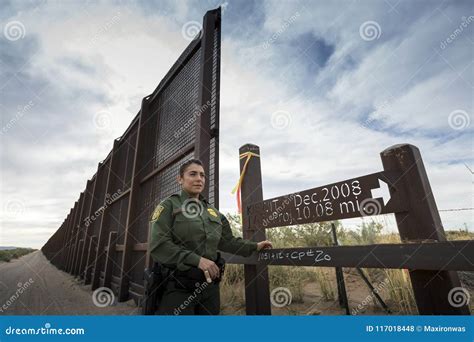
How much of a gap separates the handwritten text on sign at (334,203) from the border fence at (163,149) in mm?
866

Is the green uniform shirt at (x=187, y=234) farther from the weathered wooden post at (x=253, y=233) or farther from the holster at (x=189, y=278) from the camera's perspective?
the weathered wooden post at (x=253, y=233)

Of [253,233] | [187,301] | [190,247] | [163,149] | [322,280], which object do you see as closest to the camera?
[187,301]

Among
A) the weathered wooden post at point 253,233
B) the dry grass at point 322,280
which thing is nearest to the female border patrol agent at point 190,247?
the weathered wooden post at point 253,233

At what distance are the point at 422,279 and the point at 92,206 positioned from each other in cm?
951

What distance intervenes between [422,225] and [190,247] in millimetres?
1442

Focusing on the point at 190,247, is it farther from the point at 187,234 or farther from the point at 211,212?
the point at 211,212

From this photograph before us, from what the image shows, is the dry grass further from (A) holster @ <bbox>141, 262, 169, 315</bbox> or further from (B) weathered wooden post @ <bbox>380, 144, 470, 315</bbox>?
(A) holster @ <bbox>141, 262, 169, 315</bbox>

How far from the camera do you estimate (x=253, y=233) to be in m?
2.44

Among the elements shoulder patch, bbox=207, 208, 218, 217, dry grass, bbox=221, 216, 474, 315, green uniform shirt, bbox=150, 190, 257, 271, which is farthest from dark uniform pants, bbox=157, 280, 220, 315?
dry grass, bbox=221, 216, 474, 315

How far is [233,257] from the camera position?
2432mm

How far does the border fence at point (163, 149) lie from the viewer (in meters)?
3.06

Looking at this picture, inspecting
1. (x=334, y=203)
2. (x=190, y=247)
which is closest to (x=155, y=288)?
(x=190, y=247)

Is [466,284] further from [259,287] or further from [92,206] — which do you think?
[92,206]

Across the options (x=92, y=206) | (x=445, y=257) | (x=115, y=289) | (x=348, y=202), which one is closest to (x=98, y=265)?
(x=115, y=289)
